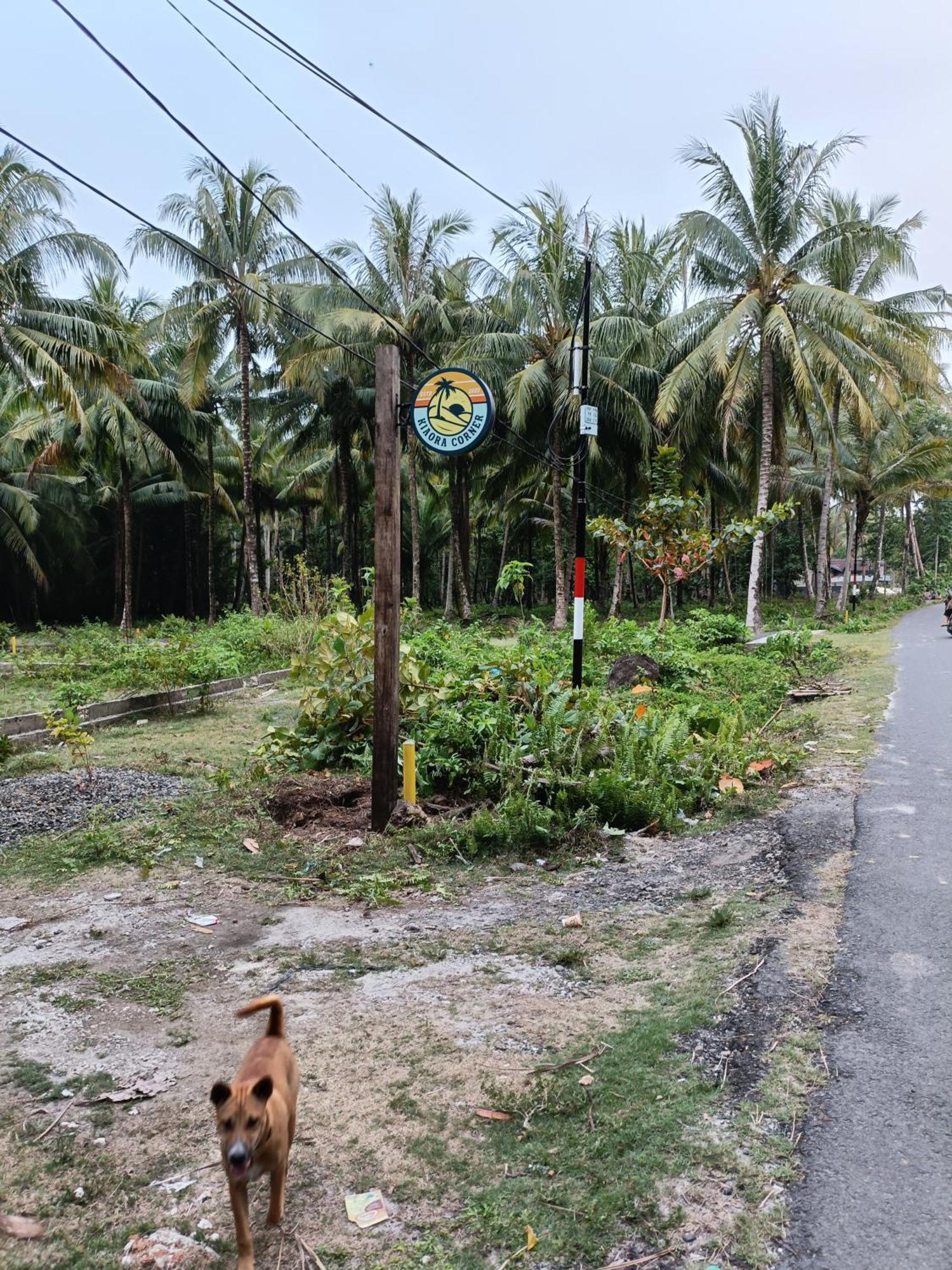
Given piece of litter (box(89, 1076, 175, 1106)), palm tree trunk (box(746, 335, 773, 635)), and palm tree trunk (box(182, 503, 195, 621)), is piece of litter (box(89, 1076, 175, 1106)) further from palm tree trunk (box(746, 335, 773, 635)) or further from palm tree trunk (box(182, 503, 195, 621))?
palm tree trunk (box(182, 503, 195, 621))

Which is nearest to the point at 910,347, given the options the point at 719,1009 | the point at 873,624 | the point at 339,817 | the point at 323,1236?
the point at 873,624

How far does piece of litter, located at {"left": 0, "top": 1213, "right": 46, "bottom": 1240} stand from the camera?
→ 8.18 ft

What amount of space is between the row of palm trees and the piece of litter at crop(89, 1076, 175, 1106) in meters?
12.0

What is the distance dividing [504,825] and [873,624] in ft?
77.2

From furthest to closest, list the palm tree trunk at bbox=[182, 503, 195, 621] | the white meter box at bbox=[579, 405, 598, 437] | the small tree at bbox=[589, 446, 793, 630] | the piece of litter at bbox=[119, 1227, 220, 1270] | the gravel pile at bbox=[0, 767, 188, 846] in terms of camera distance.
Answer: the palm tree trunk at bbox=[182, 503, 195, 621] → the small tree at bbox=[589, 446, 793, 630] → the white meter box at bbox=[579, 405, 598, 437] → the gravel pile at bbox=[0, 767, 188, 846] → the piece of litter at bbox=[119, 1227, 220, 1270]

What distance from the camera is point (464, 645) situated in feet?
34.8

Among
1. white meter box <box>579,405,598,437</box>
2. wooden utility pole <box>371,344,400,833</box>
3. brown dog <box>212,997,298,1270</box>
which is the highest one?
white meter box <box>579,405,598,437</box>

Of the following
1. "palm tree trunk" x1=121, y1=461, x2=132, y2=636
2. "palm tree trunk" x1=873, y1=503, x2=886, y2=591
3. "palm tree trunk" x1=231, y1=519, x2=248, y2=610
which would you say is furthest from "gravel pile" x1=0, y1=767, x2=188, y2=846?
"palm tree trunk" x1=873, y1=503, x2=886, y2=591

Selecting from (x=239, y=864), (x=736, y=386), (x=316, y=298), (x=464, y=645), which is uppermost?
(x=316, y=298)

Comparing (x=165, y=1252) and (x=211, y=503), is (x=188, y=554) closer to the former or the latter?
(x=211, y=503)

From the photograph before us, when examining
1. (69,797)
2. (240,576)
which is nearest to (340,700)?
(69,797)

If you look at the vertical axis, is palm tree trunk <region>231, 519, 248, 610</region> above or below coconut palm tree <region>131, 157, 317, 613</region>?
below

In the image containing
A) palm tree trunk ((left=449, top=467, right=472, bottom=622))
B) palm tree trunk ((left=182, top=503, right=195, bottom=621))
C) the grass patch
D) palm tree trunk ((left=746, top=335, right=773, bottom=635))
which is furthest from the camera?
palm tree trunk ((left=182, top=503, right=195, bottom=621))

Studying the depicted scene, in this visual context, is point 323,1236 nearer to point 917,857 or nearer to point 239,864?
point 239,864
